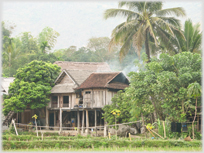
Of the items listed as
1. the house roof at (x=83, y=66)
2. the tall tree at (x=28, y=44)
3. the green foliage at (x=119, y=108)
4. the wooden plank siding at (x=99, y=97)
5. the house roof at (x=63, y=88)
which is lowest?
the green foliage at (x=119, y=108)

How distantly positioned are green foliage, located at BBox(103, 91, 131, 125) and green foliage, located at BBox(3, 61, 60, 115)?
670 cm

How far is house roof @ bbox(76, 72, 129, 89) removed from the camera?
25906mm

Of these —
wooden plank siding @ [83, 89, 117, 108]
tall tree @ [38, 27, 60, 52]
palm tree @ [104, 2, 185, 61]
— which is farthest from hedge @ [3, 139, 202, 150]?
tall tree @ [38, 27, 60, 52]

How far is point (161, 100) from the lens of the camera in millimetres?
19906

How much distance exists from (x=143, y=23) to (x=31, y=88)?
464 inches

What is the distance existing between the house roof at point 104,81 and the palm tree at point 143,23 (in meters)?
2.95

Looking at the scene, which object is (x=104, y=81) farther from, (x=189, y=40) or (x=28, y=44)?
(x=28, y=44)

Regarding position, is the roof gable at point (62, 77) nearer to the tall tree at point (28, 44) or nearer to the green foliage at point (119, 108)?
the green foliage at point (119, 108)

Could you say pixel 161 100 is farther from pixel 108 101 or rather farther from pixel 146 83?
pixel 108 101

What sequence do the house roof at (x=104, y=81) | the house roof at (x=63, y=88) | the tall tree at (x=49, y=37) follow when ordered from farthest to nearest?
the tall tree at (x=49, y=37) → the house roof at (x=63, y=88) → the house roof at (x=104, y=81)

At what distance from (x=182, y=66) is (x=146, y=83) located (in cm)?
240

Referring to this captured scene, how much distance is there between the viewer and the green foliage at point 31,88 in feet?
89.8

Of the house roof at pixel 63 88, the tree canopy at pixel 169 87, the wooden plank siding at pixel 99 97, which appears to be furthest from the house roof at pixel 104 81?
the tree canopy at pixel 169 87

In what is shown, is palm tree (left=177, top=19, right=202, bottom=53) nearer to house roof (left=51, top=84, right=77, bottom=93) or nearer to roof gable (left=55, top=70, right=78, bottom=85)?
roof gable (left=55, top=70, right=78, bottom=85)
